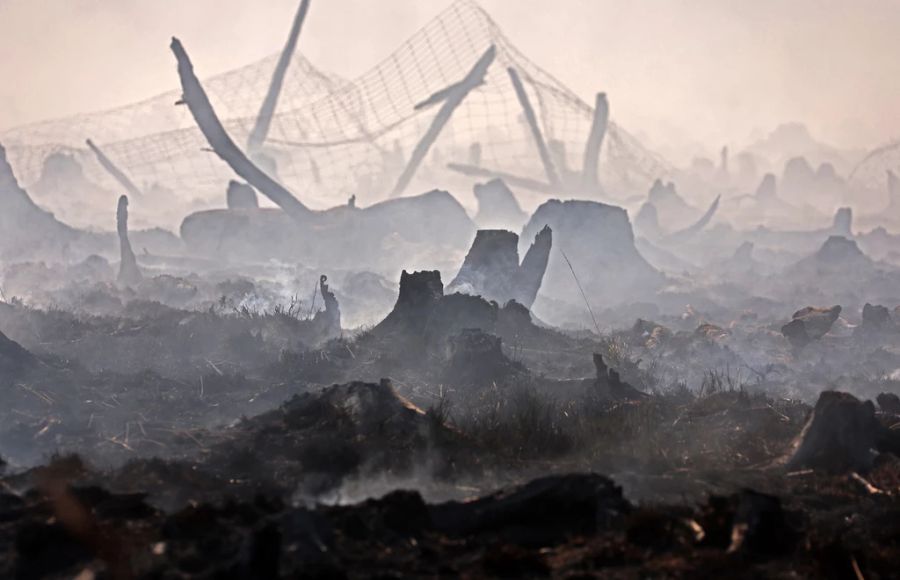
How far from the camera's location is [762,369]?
1142 inches

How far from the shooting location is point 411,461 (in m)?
12.4

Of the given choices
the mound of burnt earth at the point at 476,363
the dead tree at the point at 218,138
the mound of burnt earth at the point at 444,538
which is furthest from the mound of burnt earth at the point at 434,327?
the dead tree at the point at 218,138

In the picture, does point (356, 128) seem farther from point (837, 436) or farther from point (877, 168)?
point (877, 168)

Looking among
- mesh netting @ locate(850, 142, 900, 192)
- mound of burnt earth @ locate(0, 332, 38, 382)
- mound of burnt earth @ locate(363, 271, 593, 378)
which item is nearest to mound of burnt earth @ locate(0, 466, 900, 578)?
mound of burnt earth @ locate(0, 332, 38, 382)

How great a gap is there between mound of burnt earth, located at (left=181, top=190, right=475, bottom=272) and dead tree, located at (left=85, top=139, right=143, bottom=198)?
1001 centimetres

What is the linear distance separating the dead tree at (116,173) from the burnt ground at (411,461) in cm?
3600

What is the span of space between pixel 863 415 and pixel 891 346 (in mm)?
21785

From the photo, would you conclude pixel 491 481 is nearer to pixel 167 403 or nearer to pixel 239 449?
pixel 239 449

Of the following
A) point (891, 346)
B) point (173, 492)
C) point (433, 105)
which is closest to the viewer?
point (173, 492)

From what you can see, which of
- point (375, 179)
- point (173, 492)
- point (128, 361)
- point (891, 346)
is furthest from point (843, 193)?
point (173, 492)

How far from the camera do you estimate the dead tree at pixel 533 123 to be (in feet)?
A: 189

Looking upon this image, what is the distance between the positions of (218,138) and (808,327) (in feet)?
94.1

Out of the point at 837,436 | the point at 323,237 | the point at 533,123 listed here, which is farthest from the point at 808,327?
the point at 323,237

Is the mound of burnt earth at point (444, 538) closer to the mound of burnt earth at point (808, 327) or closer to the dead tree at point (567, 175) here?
the mound of burnt earth at point (808, 327)
